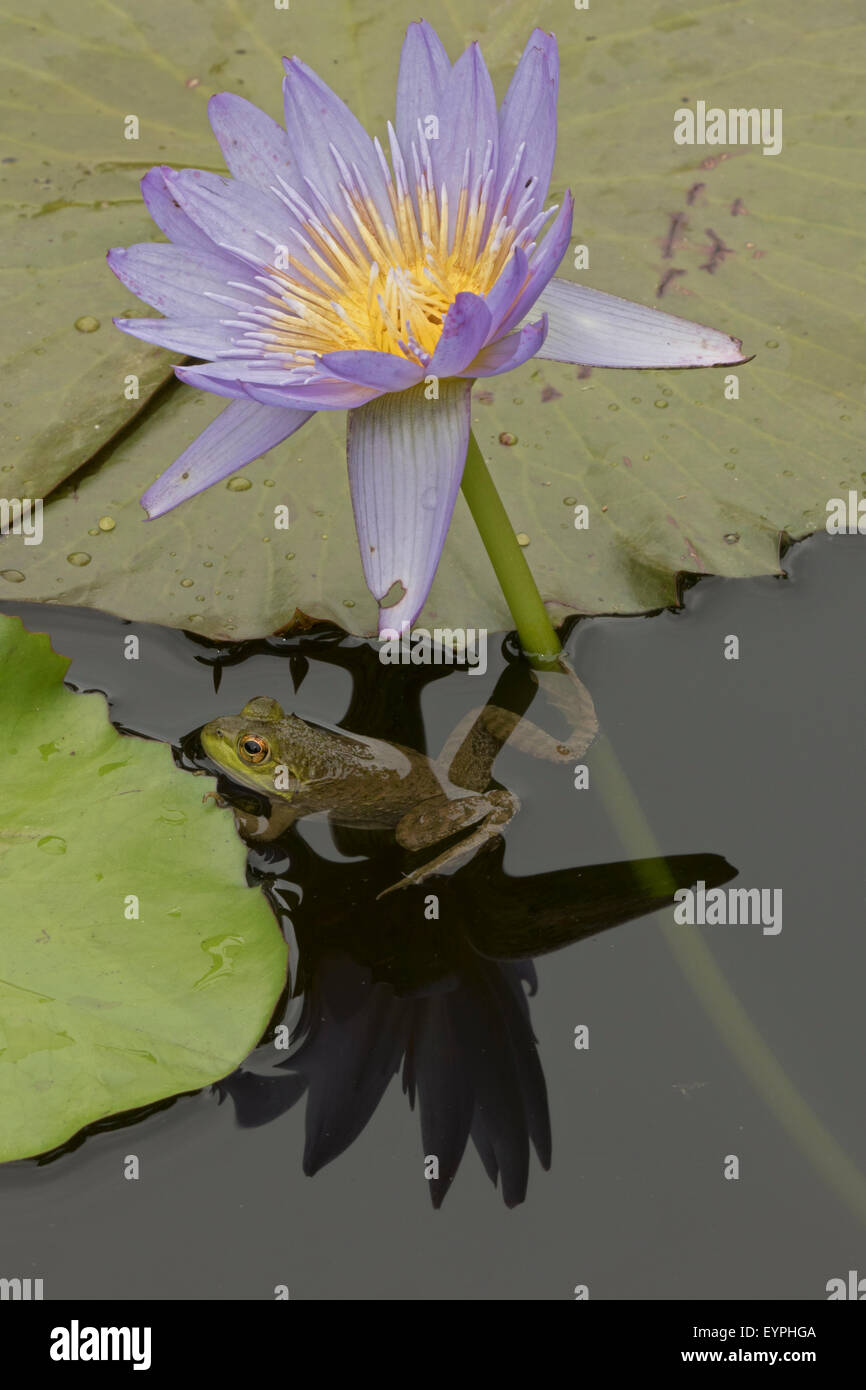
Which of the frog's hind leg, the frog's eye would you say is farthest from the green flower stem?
the frog's eye

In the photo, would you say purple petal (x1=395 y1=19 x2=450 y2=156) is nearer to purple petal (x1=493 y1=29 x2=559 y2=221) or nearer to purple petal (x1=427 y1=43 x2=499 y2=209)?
purple petal (x1=427 y1=43 x2=499 y2=209)

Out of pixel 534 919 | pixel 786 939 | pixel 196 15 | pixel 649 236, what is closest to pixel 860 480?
pixel 649 236

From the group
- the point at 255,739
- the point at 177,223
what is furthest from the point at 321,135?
the point at 255,739

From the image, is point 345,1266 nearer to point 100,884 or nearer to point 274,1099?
point 274,1099

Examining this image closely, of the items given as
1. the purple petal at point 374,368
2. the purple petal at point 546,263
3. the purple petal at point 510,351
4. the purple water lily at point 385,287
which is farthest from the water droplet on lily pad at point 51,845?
the purple petal at point 546,263

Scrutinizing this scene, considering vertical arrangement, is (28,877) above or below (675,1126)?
above
